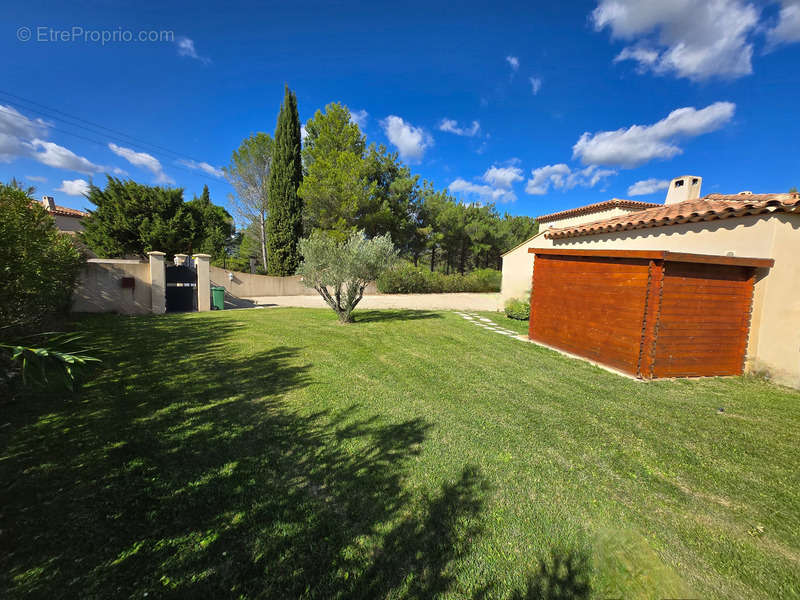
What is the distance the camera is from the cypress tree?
21.0 m

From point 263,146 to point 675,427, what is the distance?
90.5ft

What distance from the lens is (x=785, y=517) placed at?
226cm

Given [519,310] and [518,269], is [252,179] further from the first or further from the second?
[519,310]

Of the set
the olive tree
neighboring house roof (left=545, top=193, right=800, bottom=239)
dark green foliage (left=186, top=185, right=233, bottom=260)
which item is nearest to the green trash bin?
the olive tree

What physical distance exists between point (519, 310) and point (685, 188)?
6.47 meters

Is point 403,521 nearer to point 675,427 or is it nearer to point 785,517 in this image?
point 785,517

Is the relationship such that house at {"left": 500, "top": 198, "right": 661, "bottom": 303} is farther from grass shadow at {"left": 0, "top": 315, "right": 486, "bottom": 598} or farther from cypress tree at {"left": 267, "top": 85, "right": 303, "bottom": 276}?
cypress tree at {"left": 267, "top": 85, "right": 303, "bottom": 276}

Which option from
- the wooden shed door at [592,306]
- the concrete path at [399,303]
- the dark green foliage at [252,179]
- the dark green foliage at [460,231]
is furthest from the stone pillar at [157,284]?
the dark green foliage at [460,231]

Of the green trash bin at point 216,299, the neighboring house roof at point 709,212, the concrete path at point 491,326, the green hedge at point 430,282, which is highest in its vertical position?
the neighboring house roof at point 709,212

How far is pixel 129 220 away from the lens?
15844mm

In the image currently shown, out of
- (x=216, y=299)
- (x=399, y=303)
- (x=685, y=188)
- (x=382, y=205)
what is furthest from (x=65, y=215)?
(x=685, y=188)

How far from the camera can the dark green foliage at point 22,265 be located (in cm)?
300

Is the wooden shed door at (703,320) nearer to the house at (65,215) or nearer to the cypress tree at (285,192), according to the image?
the cypress tree at (285,192)

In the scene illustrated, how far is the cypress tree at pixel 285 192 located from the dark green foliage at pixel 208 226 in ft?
13.2
